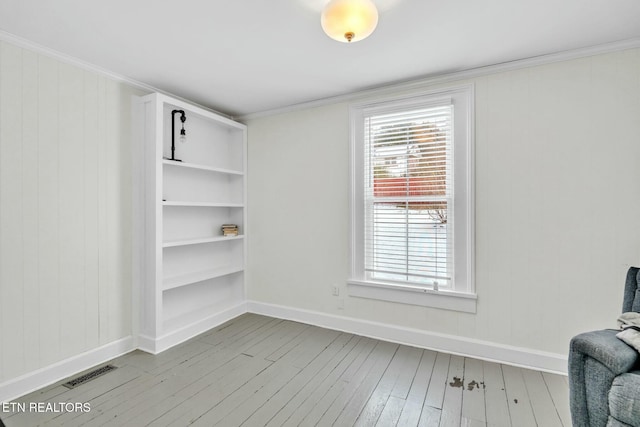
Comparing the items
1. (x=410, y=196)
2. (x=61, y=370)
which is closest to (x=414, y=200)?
(x=410, y=196)

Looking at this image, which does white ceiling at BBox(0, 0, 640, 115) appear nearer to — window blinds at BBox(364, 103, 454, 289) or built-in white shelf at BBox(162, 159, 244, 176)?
window blinds at BBox(364, 103, 454, 289)

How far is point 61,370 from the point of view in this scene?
2377mm

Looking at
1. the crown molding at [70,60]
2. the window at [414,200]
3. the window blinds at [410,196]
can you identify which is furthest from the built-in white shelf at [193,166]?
the window blinds at [410,196]

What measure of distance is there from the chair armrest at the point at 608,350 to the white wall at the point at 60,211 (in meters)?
3.36

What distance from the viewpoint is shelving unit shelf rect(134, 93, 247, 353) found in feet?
9.32

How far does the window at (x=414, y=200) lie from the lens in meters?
2.77

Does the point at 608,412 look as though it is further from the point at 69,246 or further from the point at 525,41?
the point at 69,246

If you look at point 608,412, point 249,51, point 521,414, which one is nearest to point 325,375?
point 521,414

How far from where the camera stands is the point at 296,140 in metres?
3.60

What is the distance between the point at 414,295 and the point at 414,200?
0.90 metres

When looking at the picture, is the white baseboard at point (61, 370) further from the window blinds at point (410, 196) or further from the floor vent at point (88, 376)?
the window blinds at point (410, 196)

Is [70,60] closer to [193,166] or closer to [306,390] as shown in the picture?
[193,166]

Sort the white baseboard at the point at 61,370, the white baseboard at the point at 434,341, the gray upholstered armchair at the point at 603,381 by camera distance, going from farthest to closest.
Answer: the white baseboard at the point at 434,341 → the white baseboard at the point at 61,370 → the gray upholstered armchair at the point at 603,381

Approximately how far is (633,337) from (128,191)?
368cm
